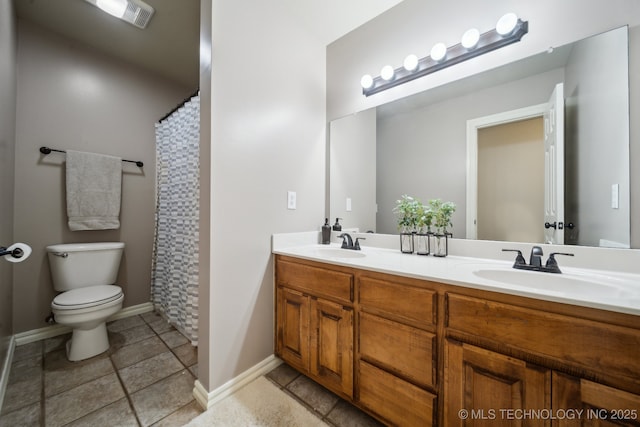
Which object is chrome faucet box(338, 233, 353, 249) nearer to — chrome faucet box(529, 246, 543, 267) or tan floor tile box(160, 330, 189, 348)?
chrome faucet box(529, 246, 543, 267)

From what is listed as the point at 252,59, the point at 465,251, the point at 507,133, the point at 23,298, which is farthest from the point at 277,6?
the point at 23,298

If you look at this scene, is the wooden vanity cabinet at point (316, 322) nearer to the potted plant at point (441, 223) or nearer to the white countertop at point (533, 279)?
the white countertop at point (533, 279)

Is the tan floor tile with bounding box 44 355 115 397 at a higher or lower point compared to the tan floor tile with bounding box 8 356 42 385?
lower

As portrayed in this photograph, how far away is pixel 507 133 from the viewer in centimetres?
130

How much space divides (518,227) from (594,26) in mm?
956

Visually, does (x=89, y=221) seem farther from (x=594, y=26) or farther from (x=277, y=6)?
(x=594, y=26)

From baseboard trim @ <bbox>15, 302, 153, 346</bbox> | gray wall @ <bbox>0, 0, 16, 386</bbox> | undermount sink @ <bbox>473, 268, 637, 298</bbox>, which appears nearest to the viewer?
undermount sink @ <bbox>473, 268, 637, 298</bbox>

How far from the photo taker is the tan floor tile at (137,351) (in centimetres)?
161

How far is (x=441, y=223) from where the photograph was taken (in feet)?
4.66

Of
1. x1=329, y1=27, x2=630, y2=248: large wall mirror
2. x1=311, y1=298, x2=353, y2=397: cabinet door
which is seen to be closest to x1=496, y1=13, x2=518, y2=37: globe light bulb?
x1=329, y1=27, x2=630, y2=248: large wall mirror

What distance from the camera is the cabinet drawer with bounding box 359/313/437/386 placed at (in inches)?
36.6

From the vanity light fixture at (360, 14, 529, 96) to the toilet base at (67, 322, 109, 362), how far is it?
8.79 ft

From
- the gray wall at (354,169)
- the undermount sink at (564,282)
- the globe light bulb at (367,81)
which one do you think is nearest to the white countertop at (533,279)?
the undermount sink at (564,282)

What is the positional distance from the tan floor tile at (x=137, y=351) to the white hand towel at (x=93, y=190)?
3.57 ft
